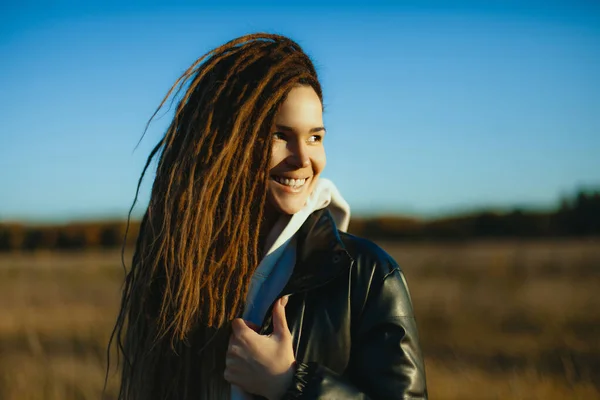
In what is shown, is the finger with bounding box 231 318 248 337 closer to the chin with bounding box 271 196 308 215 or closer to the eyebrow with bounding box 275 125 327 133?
the chin with bounding box 271 196 308 215

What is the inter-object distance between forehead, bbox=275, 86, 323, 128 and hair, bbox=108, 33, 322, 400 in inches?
0.9

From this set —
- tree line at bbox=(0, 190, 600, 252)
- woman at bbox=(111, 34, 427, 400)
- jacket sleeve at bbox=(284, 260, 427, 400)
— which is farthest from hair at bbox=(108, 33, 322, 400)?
tree line at bbox=(0, 190, 600, 252)

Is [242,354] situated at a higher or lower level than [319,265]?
lower

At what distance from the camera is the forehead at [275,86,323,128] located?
2177mm

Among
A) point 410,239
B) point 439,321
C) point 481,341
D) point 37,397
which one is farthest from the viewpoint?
point 410,239

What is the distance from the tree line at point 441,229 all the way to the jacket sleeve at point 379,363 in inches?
1057

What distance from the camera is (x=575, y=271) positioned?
15.6m

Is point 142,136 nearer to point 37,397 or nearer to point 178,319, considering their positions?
point 178,319

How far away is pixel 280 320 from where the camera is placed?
1.97 m

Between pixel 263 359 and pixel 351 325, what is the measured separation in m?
0.28

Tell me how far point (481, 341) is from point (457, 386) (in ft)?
10.8

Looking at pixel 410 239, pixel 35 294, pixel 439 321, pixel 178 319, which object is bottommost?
pixel 410 239

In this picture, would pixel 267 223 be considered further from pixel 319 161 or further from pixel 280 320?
pixel 280 320

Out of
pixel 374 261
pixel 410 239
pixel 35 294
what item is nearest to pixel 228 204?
pixel 374 261
